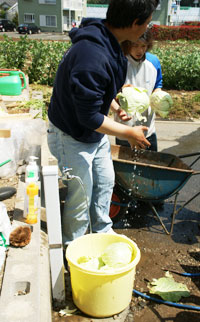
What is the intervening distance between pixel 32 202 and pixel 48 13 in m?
53.0

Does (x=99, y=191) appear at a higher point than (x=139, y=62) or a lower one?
lower

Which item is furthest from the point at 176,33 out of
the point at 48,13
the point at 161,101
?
the point at 161,101

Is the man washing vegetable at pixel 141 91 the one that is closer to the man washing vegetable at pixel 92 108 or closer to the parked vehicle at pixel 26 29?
the man washing vegetable at pixel 92 108

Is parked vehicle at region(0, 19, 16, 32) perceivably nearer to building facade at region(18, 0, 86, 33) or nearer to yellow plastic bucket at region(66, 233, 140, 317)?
building facade at region(18, 0, 86, 33)

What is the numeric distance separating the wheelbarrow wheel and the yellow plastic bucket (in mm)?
1101

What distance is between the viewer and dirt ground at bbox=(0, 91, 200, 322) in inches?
102

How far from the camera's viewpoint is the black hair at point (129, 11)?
6.84ft

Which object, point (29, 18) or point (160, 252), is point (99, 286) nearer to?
point (160, 252)

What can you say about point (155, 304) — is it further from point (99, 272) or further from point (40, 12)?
point (40, 12)

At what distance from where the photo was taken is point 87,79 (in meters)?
2.08

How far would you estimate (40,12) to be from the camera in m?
49.8

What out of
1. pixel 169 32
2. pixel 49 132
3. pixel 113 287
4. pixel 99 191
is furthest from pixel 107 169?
pixel 169 32

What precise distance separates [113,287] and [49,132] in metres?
1.36

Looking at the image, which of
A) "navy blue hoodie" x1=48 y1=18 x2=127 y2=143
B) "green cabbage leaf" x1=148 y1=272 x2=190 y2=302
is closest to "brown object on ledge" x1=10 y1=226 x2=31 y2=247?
"navy blue hoodie" x1=48 y1=18 x2=127 y2=143
